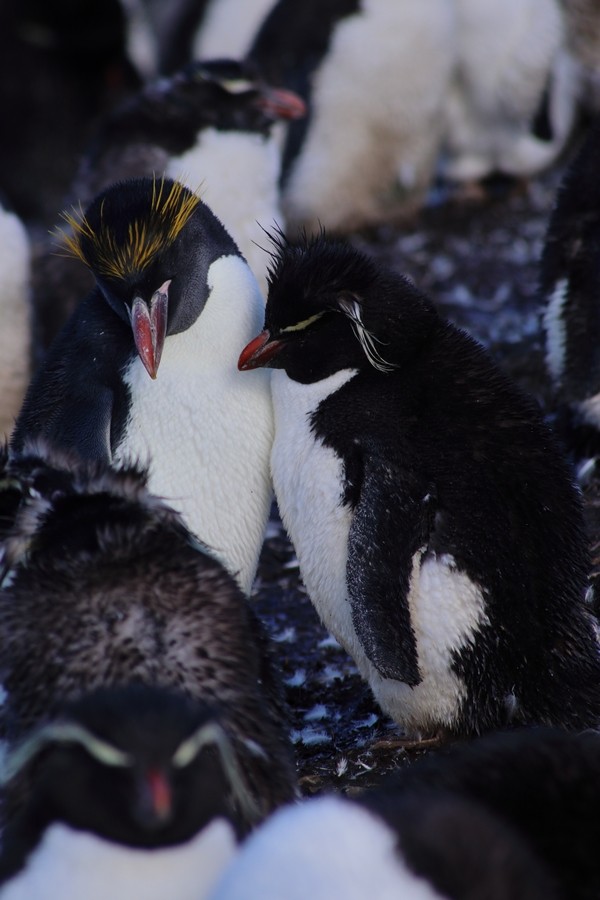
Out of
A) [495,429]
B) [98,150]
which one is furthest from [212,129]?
[495,429]

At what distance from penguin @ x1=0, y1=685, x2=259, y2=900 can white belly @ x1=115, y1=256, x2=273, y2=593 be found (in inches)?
60.6

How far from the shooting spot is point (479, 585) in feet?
11.0

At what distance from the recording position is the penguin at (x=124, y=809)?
2119 millimetres

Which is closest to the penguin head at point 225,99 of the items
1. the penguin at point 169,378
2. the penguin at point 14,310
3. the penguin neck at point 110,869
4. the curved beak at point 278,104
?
the curved beak at point 278,104

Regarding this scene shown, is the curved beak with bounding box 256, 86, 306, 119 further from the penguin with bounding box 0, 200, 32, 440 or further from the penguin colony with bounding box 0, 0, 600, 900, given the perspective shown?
the penguin with bounding box 0, 200, 32, 440

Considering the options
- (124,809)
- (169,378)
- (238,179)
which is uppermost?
(124,809)

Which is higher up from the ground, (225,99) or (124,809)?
(124,809)

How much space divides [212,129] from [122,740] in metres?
4.15

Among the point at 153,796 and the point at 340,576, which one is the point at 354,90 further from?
the point at 153,796

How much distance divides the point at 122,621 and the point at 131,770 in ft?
1.68

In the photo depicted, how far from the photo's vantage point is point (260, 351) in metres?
3.72

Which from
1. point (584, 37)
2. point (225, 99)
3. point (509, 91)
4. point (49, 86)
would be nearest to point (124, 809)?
point (225, 99)

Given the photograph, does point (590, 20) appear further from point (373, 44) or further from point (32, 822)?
point (32, 822)

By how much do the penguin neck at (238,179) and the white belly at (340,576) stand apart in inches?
73.9
